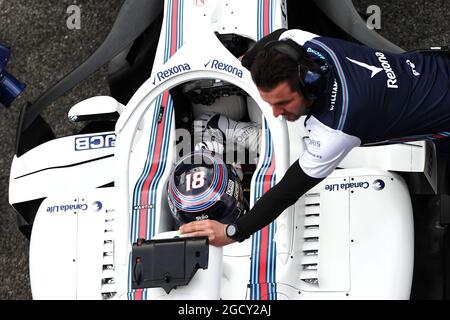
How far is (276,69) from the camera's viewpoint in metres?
2.04

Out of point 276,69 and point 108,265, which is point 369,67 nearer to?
point 276,69

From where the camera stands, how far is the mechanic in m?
2.06

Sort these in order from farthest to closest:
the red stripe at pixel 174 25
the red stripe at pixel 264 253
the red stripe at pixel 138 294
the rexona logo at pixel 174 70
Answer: the red stripe at pixel 174 25 → the rexona logo at pixel 174 70 → the red stripe at pixel 264 253 → the red stripe at pixel 138 294

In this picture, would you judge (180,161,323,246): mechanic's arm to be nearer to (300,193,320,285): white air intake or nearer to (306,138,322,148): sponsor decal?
(306,138,322,148): sponsor decal

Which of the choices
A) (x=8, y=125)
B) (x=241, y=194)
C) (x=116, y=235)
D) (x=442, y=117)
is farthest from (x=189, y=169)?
(x=8, y=125)

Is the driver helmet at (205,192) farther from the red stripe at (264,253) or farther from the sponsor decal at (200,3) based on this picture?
the sponsor decal at (200,3)

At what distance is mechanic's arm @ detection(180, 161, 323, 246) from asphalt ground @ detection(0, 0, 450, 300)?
146cm

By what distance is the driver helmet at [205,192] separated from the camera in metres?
2.49

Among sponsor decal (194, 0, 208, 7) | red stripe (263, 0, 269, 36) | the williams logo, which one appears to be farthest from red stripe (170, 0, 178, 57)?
the williams logo

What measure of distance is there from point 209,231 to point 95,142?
94 centimetres

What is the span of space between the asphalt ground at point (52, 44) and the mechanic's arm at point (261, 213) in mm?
1458

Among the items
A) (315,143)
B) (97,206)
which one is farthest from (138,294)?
(315,143)

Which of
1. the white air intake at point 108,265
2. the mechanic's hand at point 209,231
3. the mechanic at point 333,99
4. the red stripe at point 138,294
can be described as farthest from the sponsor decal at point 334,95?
the white air intake at point 108,265

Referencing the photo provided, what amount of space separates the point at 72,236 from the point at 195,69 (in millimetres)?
724
